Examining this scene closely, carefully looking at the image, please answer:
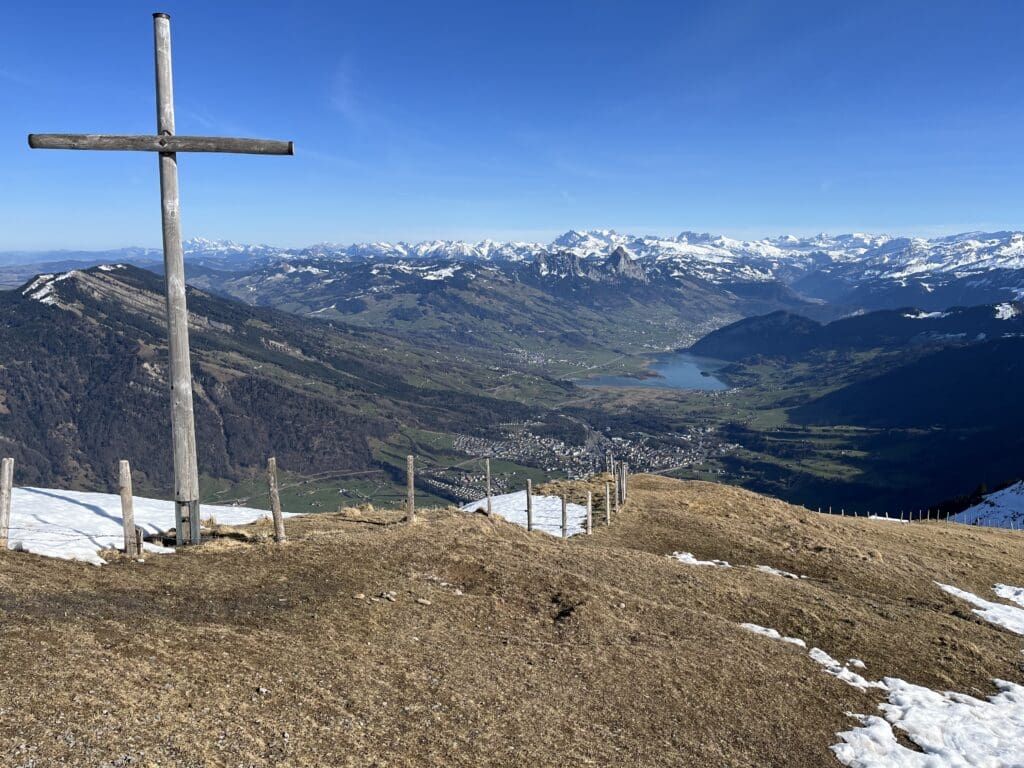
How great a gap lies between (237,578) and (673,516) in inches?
986

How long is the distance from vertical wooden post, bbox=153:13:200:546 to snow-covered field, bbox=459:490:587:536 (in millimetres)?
18208

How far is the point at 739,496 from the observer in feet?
138

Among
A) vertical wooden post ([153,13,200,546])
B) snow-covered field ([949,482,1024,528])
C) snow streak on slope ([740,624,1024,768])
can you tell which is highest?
vertical wooden post ([153,13,200,546])

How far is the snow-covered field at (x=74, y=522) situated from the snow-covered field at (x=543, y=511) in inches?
604

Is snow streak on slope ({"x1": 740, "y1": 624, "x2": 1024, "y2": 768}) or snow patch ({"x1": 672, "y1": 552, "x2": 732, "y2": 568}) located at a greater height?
snow streak on slope ({"x1": 740, "y1": 624, "x2": 1024, "y2": 768})

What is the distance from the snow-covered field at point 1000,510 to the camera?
276 feet

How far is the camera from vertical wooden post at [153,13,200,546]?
15656 millimetres

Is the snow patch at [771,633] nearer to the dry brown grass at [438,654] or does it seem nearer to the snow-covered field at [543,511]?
the dry brown grass at [438,654]

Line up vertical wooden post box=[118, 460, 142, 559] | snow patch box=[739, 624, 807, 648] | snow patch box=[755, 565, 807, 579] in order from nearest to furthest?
vertical wooden post box=[118, 460, 142, 559] → snow patch box=[739, 624, 807, 648] → snow patch box=[755, 565, 807, 579]

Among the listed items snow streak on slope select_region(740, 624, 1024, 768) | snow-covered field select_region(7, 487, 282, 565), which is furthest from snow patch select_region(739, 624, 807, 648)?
snow-covered field select_region(7, 487, 282, 565)

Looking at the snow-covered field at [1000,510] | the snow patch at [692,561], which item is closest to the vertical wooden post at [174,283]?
the snow patch at [692,561]

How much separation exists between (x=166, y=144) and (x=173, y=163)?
20.2 inches

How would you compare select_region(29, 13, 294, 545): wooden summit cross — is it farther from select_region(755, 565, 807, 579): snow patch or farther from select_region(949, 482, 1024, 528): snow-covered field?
select_region(949, 482, 1024, 528): snow-covered field

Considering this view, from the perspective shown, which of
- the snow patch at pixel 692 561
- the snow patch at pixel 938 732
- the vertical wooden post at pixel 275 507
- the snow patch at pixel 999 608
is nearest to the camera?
the snow patch at pixel 938 732
